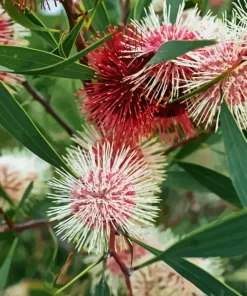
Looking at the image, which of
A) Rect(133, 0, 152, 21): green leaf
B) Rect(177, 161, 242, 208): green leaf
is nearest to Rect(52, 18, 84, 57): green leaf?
Rect(133, 0, 152, 21): green leaf

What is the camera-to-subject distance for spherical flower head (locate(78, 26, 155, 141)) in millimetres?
527

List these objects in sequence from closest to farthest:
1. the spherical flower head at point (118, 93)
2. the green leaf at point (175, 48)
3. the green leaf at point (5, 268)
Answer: the green leaf at point (175, 48)
the spherical flower head at point (118, 93)
the green leaf at point (5, 268)

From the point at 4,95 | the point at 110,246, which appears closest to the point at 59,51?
the point at 4,95

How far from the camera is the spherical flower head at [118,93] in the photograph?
53 cm

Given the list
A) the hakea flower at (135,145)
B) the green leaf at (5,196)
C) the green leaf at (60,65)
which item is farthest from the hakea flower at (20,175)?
the green leaf at (60,65)

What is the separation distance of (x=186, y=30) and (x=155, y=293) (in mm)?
303

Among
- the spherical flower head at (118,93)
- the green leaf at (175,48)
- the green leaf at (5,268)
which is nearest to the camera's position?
the green leaf at (175,48)

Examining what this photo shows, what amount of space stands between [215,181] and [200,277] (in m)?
0.16

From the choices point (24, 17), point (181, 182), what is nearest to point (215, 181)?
point (181, 182)

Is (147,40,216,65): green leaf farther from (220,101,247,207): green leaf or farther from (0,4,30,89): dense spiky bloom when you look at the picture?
(0,4,30,89): dense spiky bloom

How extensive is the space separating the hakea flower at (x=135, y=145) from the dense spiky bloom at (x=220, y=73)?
79 mm

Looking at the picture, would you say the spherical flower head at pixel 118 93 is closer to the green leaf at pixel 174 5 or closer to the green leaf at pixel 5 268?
the green leaf at pixel 174 5

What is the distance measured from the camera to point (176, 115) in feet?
1.83

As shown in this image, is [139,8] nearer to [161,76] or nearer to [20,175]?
[161,76]
